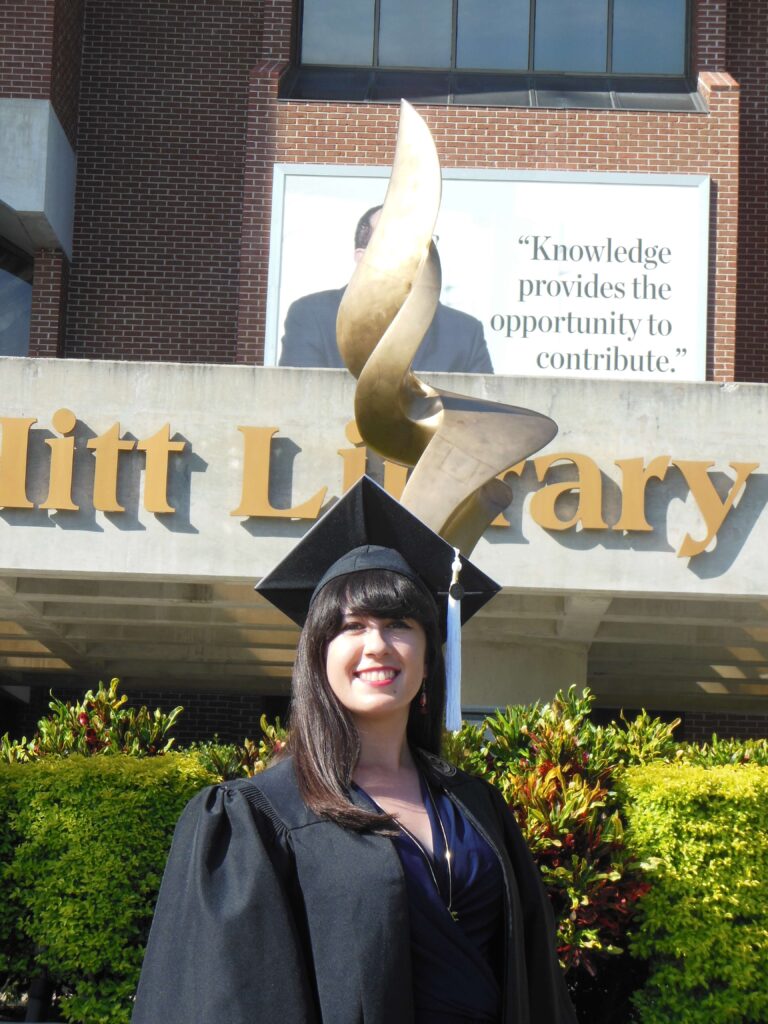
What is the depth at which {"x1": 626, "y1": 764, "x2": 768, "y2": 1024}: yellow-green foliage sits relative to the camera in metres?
7.23

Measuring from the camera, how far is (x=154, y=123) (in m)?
19.2

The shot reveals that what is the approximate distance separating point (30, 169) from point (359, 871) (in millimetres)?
15962

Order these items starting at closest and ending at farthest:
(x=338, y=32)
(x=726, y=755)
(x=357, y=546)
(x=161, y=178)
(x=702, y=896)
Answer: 1. (x=357, y=546)
2. (x=702, y=896)
3. (x=726, y=755)
4. (x=338, y=32)
5. (x=161, y=178)

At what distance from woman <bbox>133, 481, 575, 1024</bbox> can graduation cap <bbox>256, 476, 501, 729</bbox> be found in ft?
0.35

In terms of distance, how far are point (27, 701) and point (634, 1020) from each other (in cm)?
1305

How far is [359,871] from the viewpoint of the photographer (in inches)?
118

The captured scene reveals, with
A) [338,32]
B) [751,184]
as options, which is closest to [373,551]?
[338,32]

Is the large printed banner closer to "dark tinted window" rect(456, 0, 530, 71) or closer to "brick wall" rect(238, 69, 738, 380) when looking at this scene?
"brick wall" rect(238, 69, 738, 380)

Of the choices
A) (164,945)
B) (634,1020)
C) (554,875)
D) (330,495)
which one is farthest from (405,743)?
(330,495)

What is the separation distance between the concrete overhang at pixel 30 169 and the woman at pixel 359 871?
49.6ft

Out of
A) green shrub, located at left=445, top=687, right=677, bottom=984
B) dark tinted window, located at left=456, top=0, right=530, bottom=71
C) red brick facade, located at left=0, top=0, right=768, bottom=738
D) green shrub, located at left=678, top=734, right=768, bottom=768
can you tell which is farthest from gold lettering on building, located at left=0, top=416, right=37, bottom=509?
dark tinted window, located at left=456, top=0, right=530, bottom=71

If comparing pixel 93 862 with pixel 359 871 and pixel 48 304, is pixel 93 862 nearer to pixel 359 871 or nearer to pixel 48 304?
pixel 359 871

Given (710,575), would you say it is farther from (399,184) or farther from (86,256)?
(86,256)

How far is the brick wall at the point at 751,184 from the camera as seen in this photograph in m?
18.4
